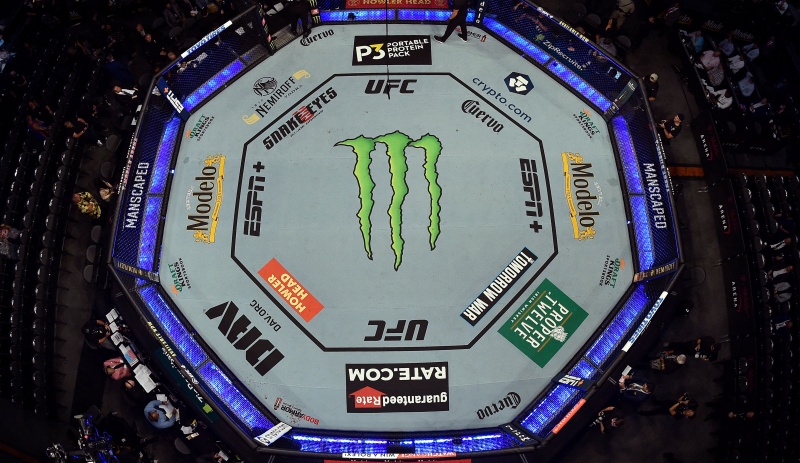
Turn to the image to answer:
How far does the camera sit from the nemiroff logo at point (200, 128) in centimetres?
1394

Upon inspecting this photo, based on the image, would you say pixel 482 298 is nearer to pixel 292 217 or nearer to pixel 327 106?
pixel 292 217

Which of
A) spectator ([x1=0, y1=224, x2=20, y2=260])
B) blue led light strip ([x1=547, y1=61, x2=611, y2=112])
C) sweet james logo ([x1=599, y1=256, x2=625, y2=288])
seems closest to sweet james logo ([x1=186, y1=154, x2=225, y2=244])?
spectator ([x1=0, y1=224, x2=20, y2=260])

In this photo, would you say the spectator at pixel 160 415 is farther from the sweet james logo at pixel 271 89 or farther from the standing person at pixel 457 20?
the standing person at pixel 457 20

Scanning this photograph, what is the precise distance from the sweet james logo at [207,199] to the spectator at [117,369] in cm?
267

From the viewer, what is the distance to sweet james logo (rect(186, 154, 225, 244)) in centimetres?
1331

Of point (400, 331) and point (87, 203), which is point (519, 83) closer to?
point (400, 331)

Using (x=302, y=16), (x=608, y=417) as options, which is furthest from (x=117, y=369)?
(x=608, y=417)

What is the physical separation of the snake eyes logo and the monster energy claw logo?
194cm

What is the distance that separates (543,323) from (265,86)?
7444mm

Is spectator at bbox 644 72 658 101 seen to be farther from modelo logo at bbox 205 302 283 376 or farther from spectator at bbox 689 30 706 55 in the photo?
modelo logo at bbox 205 302 283 376

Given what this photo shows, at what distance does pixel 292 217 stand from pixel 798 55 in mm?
11287

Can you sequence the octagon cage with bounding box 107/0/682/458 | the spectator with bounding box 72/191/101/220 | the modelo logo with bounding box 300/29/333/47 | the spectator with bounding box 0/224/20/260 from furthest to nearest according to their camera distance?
the modelo logo with bounding box 300/29/333/47
the spectator with bounding box 72/191/101/220
the spectator with bounding box 0/224/20/260
the octagon cage with bounding box 107/0/682/458

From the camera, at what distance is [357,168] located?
13.7 metres

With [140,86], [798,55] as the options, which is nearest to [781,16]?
[798,55]
